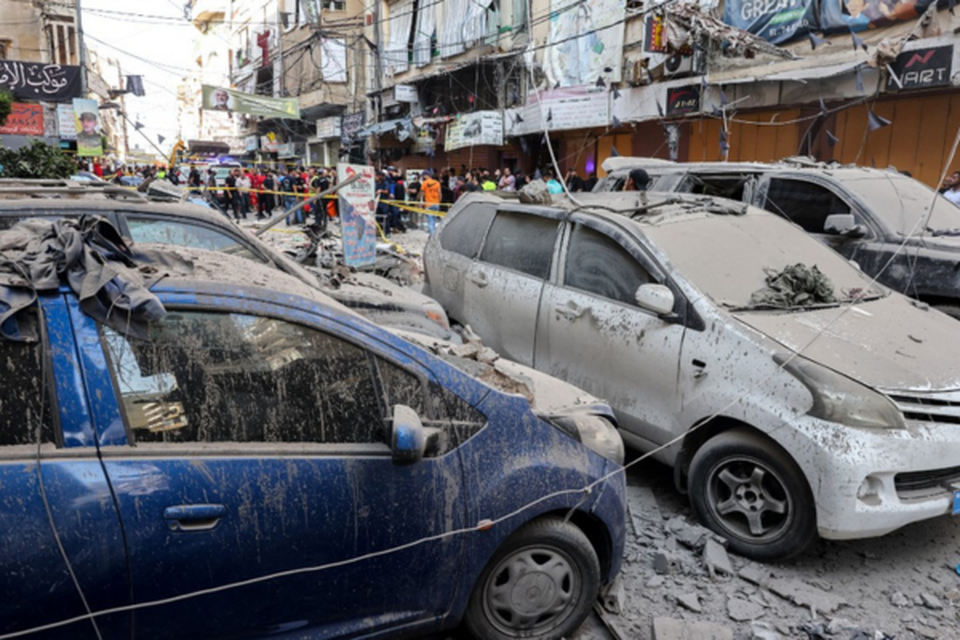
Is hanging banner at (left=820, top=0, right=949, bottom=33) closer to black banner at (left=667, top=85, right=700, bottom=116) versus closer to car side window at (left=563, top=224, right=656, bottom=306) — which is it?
black banner at (left=667, top=85, right=700, bottom=116)

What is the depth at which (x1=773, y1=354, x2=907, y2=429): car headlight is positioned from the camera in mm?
3262

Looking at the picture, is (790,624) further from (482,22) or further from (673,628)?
(482,22)

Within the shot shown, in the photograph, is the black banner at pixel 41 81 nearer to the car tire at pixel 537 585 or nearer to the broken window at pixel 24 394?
the broken window at pixel 24 394

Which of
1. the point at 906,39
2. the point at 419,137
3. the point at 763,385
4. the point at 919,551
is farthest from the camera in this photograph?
the point at 419,137

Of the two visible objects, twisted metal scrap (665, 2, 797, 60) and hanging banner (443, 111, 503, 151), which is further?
hanging banner (443, 111, 503, 151)

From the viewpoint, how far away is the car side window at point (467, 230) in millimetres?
5738

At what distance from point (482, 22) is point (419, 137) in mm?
4742

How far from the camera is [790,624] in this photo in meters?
3.19

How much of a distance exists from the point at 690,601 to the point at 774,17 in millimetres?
13705

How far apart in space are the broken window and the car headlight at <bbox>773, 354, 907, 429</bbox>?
3242mm

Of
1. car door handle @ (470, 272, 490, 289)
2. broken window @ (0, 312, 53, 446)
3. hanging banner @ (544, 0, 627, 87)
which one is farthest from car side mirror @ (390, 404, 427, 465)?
hanging banner @ (544, 0, 627, 87)

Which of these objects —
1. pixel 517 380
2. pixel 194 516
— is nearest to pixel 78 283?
pixel 194 516

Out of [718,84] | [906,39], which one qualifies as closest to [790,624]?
[906,39]

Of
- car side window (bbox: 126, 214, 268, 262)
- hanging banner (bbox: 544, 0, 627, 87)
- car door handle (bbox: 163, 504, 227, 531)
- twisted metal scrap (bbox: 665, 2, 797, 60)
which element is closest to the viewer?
car door handle (bbox: 163, 504, 227, 531)
